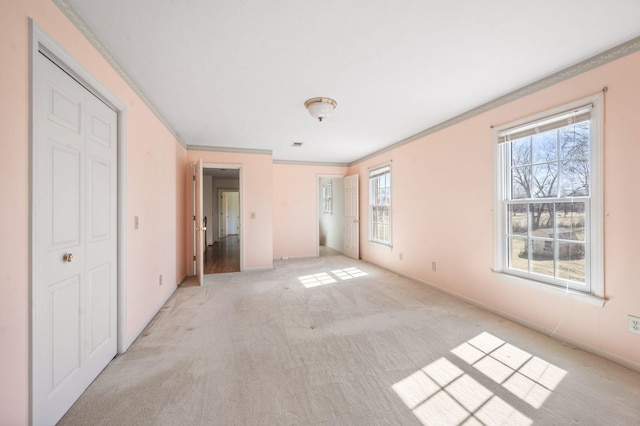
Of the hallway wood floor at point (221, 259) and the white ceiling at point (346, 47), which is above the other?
the white ceiling at point (346, 47)

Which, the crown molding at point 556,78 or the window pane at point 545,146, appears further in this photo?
the window pane at point 545,146

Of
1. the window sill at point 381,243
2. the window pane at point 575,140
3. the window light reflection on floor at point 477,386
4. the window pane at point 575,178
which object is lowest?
the window light reflection on floor at point 477,386

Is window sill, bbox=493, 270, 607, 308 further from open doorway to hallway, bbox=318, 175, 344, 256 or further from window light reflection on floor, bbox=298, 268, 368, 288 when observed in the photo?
open doorway to hallway, bbox=318, 175, 344, 256

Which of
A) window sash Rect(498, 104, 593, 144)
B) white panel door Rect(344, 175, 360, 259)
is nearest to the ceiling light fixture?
window sash Rect(498, 104, 593, 144)

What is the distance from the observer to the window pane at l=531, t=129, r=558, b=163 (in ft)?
8.14

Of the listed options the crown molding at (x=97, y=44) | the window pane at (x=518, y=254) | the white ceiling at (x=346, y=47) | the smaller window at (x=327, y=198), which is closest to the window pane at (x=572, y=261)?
the window pane at (x=518, y=254)

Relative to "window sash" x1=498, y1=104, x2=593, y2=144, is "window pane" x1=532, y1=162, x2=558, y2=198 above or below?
below

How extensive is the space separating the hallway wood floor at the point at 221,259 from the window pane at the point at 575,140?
5.17 metres

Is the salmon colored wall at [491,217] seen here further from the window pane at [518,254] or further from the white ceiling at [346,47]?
the white ceiling at [346,47]

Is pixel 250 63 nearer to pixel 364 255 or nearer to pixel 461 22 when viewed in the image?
pixel 461 22

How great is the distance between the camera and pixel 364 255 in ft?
20.1

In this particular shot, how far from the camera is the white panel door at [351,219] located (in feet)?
20.5

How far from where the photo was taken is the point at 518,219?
2.83 meters

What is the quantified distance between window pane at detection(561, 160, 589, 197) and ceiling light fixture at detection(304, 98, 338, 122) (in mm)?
2344
